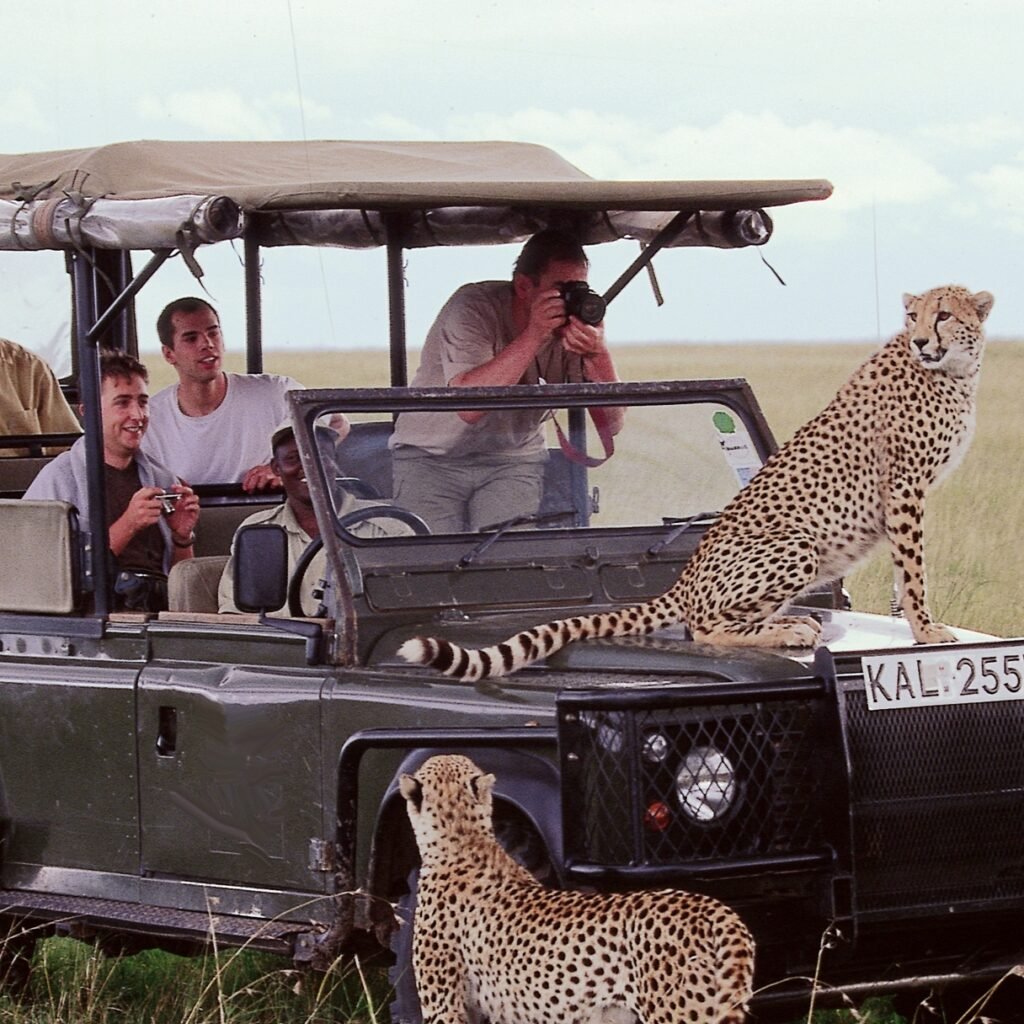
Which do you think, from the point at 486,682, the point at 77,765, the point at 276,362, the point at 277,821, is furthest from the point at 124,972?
the point at 276,362

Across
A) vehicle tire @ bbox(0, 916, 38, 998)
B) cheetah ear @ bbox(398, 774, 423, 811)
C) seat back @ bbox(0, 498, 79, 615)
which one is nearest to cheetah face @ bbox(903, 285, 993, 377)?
cheetah ear @ bbox(398, 774, 423, 811)

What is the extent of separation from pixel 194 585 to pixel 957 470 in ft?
43.0

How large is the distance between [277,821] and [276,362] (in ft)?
149

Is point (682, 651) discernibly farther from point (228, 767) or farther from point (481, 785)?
point (228, 767)

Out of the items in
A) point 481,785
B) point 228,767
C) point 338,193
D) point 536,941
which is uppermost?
point 338,193

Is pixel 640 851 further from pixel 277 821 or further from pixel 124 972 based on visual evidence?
pixel 124 972

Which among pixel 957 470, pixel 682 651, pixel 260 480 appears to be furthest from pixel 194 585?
pixel 957 470

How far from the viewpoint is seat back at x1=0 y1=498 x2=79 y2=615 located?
5.81 metres

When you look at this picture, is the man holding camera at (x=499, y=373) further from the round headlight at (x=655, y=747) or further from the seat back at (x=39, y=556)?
the round headlight at (x=655, y=747)

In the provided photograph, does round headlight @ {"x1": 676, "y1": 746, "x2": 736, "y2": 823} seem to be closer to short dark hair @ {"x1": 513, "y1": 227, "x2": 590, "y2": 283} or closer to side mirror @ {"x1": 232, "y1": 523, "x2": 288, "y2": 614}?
side mirror @ {"x1": 232, "y1": 523, "x2": 288, "y2": 614}

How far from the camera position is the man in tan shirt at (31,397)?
321 inches

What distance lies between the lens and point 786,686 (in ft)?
15.3

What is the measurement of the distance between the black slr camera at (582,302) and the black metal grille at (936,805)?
175cm

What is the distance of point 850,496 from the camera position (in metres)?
5.45
